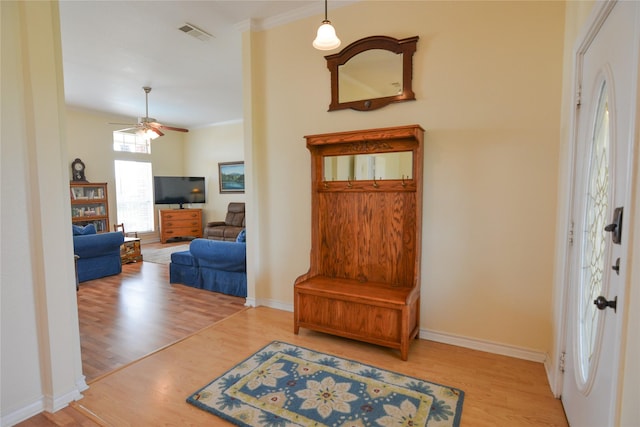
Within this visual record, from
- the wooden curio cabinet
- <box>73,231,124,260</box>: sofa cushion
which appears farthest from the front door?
the wooden curio cabinet

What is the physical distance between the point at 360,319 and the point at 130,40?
3874 mm

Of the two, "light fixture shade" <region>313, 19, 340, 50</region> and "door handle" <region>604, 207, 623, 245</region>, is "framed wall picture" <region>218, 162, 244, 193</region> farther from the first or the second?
"door handle" <region>604, 207, 623, 245</region>

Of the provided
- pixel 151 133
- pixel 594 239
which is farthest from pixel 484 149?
pixel 151 133

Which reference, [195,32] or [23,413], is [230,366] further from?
[195,32]

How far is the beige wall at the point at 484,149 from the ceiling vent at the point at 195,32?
1455mm

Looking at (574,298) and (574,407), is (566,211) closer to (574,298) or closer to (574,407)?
(574,298)

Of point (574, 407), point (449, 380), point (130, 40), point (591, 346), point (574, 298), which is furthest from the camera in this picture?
point (130, 40)

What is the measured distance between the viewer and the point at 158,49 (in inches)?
152

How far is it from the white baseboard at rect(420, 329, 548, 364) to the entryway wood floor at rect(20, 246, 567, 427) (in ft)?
0.18

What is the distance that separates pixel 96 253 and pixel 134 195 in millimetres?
3311

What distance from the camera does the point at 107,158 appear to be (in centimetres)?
703

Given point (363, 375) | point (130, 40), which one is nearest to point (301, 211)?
point (363, 375)

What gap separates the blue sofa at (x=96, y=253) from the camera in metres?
4.51

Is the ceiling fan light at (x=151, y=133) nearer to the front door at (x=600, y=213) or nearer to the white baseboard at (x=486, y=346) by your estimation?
the white baseboard at (x=486, y=346)
